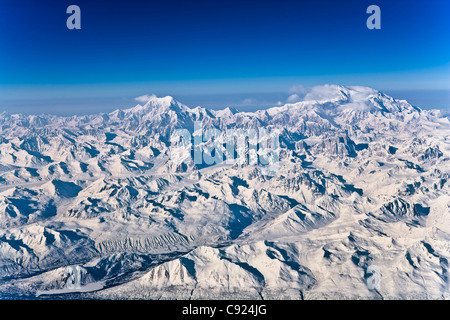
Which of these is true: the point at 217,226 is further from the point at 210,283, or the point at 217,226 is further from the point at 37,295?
the point at 37,295

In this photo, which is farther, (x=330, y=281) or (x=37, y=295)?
(x=37, y=295)

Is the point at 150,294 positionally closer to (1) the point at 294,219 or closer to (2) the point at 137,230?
(2) the point at 137,230
